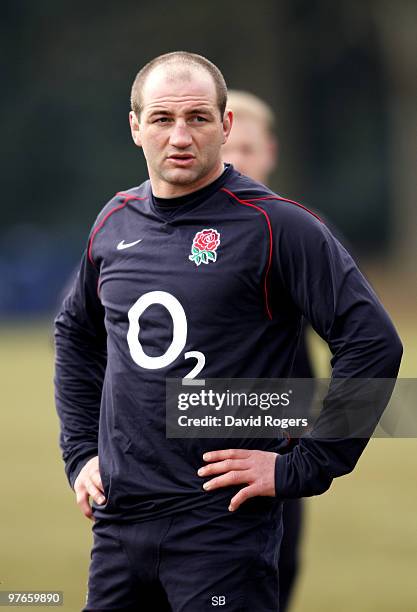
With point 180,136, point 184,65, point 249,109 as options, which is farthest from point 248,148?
point 180,136

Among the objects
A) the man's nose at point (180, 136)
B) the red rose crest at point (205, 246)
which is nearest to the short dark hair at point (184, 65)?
the man's nose at point (180, 136)

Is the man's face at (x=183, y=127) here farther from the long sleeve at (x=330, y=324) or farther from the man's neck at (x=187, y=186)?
the long sleeve at (x=330, y=324)

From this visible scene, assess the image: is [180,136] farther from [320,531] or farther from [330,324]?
[320,531]

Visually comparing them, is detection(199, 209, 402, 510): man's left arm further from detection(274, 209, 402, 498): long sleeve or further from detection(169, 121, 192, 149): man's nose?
detection(169, 121, 192, 149): man's nose

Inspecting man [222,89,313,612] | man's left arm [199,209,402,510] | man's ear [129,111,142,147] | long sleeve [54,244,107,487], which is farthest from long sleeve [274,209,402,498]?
man [222,89,313,612]

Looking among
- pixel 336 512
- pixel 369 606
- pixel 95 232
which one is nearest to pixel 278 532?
pixel 95 232

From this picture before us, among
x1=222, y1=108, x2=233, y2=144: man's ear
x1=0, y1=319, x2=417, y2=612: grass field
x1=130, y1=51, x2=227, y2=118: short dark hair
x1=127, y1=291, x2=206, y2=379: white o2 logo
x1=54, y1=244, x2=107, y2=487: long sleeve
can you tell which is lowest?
x1=0, y1=319, x2=417, y2=612: grass field

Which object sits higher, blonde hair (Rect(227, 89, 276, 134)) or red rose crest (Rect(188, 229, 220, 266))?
blonde hair (Rect(227, 89, 276, 134))

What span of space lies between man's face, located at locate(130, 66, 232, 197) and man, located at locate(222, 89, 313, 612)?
1.38m

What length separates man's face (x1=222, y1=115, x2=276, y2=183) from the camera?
5.77m

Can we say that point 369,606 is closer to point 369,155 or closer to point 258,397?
point 258,397

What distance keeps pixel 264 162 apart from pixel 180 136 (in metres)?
1.94

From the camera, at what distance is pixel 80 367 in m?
4.57

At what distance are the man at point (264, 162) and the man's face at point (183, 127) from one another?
1.38m
